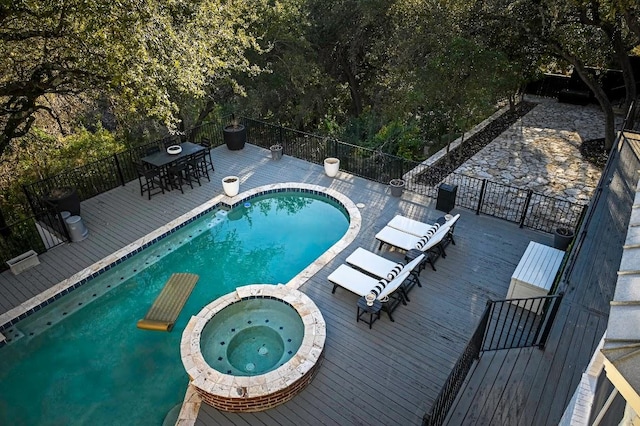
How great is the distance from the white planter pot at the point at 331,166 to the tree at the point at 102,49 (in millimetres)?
3971

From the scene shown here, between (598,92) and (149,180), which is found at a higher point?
(598,92)

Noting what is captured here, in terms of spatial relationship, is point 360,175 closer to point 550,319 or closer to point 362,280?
point 362,280

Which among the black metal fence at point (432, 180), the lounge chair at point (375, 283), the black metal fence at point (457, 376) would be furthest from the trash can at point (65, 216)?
the black metal fence at point (457, 376)

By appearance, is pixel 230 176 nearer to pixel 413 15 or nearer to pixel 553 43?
pixel 413 15

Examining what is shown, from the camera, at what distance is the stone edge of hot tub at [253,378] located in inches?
214

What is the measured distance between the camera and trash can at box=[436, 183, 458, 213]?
30.6 ft

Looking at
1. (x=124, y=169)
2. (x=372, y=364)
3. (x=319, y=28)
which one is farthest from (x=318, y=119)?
(x=372, y=364)

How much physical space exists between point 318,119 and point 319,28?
3.99 m

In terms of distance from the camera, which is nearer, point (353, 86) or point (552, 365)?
Result: point (552, 365)

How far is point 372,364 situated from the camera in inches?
239

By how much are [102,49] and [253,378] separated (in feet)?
20.1

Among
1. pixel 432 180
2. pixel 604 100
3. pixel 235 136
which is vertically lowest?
pixel 432 180

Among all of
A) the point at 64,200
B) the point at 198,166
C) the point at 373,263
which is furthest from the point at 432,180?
the point at 64,200

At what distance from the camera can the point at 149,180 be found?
10734 mm
